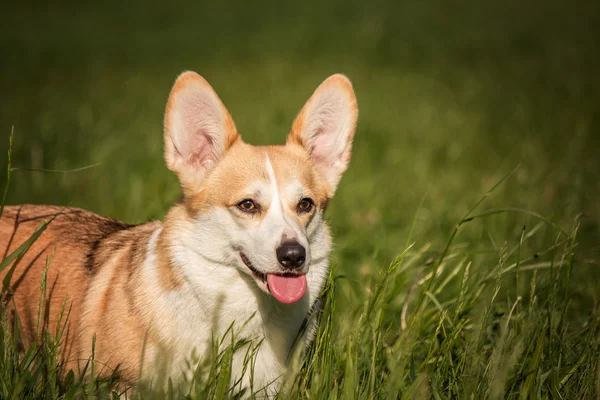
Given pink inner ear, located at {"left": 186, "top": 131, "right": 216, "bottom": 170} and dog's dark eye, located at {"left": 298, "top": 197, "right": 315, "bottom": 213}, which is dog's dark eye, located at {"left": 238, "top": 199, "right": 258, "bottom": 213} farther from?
Result: pink inner ear, located at {"left": 186, "top": 131, "right": 216, "bottom": 170}

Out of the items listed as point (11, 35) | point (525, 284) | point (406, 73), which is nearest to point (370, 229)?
point (525, 284)

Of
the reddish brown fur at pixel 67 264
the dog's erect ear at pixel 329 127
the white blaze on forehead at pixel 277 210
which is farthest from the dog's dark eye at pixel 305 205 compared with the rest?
the reddish brown fur at pixel 67 264

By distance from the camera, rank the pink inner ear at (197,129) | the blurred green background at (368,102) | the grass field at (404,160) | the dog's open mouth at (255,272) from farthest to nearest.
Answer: the blurred green background at (368,102) → the pink inner ear at (197,129) → the dog's open mouth at (255,272) → the grass field at (404,160)

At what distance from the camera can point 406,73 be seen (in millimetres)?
9797

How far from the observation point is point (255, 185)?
262 centimetres

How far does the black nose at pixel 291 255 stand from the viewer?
7.66 ft

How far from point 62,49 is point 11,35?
93.1 inches

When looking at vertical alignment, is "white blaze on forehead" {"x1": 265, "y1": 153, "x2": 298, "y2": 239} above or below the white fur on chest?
above

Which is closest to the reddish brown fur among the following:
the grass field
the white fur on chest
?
the white fur on chest

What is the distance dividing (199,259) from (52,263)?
2.75 feet

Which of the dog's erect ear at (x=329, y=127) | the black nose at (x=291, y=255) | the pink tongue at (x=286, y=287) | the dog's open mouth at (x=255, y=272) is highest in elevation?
the dog's erect ear at (x=329, y=127)

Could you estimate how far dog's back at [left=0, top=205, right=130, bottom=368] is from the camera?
2.65 meters

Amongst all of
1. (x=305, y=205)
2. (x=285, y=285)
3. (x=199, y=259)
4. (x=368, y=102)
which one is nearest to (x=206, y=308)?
(x=199, y=259)

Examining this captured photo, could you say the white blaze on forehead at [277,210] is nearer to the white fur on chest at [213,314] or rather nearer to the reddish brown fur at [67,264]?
the white fur on chest at [213,314]
